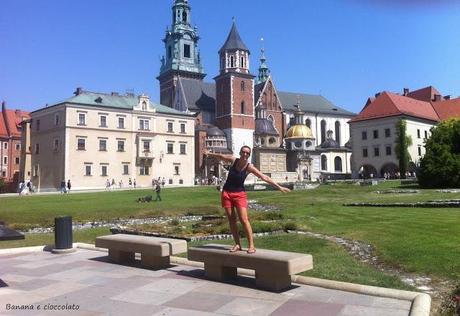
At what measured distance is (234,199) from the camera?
9.03 metres

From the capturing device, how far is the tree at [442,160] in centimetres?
3975

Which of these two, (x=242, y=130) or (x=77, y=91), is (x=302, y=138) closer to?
(x=242, y=130)

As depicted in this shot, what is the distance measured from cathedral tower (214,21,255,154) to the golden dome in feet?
27.7

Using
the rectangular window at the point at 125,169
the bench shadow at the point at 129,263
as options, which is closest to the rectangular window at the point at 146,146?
the rectangular window at the point at 125,169

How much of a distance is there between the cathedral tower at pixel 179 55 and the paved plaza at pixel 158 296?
91359 millimetres

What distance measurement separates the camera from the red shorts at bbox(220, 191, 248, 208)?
9016 millimetres

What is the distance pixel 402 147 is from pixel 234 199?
6958cm

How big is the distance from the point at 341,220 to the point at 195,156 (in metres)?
62.9

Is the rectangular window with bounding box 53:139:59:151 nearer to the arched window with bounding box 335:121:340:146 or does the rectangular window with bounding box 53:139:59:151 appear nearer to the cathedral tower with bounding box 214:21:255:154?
the cathedral tower with bounding box 214:21:255:154

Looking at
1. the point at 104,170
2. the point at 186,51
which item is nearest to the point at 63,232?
the point at 104,170

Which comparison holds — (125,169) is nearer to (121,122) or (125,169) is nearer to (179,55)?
(121,122)

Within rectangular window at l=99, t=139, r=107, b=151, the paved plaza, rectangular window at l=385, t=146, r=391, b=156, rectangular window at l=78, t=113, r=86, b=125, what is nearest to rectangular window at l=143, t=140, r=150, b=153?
rectangular window at l=99, t=139, r=107, b=151

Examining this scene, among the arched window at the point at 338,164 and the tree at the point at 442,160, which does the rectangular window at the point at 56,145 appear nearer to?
the tree at the point at 442,160

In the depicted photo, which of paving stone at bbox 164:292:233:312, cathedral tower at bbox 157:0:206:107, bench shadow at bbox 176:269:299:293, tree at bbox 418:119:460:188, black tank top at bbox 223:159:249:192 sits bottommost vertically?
paving stone at bbox 164:292:233:312
